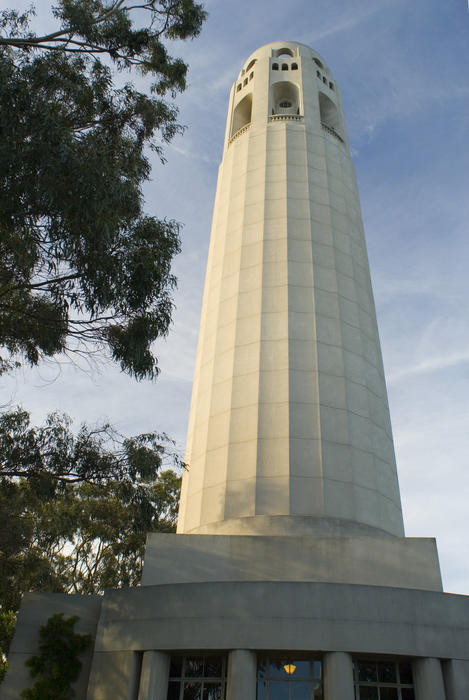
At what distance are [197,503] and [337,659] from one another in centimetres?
762

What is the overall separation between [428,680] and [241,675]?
4.63m

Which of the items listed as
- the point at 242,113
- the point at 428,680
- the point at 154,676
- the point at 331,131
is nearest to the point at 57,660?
the point at 154,676

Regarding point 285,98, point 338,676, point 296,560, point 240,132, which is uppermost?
point 285,98

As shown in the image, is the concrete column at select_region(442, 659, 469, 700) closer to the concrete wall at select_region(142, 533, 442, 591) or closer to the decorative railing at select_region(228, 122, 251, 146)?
the concrete wall at select_region(142, 533, 442, 591)

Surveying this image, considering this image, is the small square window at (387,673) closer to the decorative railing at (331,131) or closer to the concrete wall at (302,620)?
the concrete wall at (302,620)

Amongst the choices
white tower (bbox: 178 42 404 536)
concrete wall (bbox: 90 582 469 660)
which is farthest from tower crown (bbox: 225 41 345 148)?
concrete wall (bbox: 90 582 469 660)

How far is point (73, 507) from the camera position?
29.8 meters

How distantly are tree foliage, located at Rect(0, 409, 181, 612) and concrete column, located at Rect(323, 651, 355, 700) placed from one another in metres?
7.10

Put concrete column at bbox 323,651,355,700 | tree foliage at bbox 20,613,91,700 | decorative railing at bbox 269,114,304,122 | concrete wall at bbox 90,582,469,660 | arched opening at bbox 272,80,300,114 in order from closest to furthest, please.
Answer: concrete column at bbox 323,651,355,700 → concrete wall at bbox 90,582,469,660 → tree foliage at bbox 20,613,91,700 → decorative railing at bbox 269,114,304,122 → arched opening at bbox 272,80,300,114

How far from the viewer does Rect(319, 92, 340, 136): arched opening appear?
3292 cm

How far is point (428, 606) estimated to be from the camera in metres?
14.9

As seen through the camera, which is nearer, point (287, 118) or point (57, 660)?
point (57, 660)

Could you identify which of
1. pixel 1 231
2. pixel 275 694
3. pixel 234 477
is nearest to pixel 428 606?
pixel 275 694

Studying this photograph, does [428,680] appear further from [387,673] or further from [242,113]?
[242,113]
